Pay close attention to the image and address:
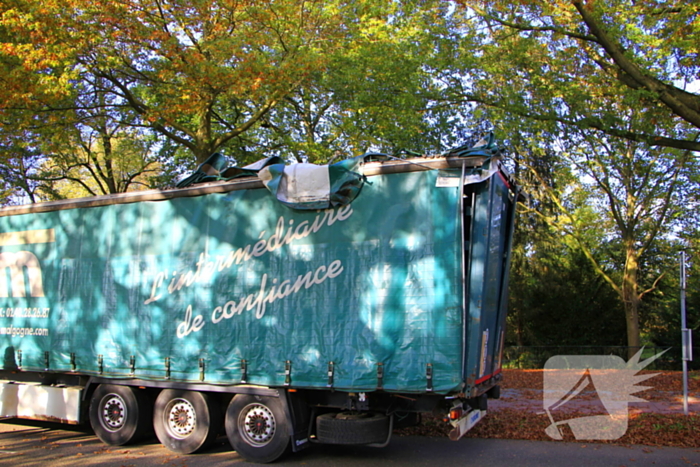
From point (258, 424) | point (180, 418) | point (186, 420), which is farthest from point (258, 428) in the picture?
point (180, 418)

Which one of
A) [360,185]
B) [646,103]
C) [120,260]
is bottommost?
[120,260]

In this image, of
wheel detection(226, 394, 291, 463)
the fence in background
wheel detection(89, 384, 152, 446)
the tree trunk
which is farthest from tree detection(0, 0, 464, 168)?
the fence in background

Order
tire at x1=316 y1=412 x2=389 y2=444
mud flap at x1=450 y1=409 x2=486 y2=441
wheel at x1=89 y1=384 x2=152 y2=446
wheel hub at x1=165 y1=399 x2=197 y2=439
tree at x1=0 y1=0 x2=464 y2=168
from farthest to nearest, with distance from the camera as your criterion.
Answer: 1. tree at x1=0 y1=0 x2=464 y2=168
2. wheel at x1=89 y1=384 x2=152 y2=446
3. wheel hub at x1=165 y1=399 x2=197 y2=439
4. tire at x1=316 y1=412 x2=389 y2=444
5. mud flap at x1=450 y1=409 x2=486 y2=441

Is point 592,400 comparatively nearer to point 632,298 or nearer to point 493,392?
point 493,392

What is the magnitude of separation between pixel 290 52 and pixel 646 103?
8.66 metres

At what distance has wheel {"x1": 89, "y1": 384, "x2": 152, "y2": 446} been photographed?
314 inches

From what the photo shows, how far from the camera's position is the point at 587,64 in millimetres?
14578

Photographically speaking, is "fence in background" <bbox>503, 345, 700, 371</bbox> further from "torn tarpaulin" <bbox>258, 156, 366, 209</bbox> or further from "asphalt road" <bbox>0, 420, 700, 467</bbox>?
"torn tarpaulin" <bbox>258, 156, 366, 209</bbox>

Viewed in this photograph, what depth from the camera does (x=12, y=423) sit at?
10.2 metres

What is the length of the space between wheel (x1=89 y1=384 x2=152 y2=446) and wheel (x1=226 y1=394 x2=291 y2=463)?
150 centimetres

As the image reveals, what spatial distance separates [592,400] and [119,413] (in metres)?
9.08

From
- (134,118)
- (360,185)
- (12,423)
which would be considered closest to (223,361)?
(360,185)

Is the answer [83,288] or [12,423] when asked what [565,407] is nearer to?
[83,288]

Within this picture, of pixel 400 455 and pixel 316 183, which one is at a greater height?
pixel 316 183
